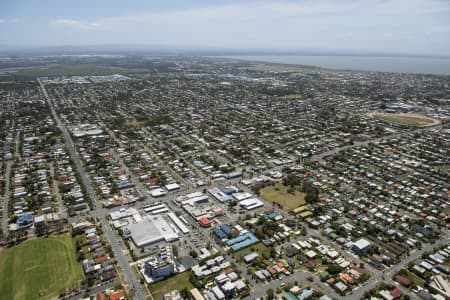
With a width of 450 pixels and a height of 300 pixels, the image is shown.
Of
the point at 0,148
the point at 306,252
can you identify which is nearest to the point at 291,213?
the point at 306,252

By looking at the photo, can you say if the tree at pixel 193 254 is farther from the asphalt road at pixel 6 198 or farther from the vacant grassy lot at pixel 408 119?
the vacant grassy lot at pixel 408 119

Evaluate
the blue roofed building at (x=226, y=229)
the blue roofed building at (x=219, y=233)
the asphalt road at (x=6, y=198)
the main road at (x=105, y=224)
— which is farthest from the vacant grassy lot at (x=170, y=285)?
the asphalt road at (x=6, y=198)

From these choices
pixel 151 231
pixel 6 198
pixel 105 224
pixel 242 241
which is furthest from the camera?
pixel 6 198

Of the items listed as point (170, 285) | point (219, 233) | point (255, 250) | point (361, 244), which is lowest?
point (170, 285)

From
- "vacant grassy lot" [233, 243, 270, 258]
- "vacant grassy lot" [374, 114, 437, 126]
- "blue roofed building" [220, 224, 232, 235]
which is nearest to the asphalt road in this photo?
"blue roofed building" [220, 224, 232, 235]

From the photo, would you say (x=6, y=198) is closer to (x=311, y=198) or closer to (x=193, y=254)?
(x=193, y=254)

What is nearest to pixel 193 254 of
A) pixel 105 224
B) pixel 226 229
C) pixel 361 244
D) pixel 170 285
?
pixel 170 285
